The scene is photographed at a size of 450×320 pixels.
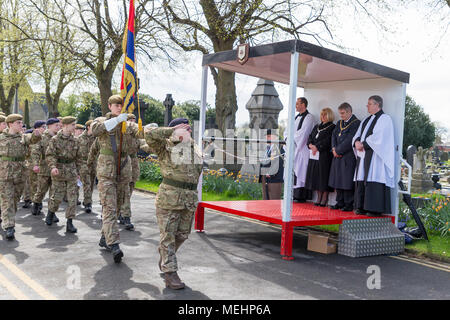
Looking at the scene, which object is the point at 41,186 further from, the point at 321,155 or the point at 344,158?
the point at 344,158

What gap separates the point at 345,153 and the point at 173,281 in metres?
4.62

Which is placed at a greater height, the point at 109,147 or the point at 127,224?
the point at 109,147

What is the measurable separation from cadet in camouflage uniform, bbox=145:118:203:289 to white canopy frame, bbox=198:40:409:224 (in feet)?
6.79

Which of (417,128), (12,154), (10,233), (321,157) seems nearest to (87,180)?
(12,154)

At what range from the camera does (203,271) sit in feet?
19.4

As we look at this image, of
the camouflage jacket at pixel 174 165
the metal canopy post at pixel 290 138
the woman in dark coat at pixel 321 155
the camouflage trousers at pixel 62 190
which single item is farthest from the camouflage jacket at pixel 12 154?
the woman in dark coat at pixel 321 155

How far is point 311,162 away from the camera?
30.3 ft

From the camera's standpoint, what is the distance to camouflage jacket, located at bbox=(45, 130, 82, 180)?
8234 mm

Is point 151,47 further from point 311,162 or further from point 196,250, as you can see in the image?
point 196,250

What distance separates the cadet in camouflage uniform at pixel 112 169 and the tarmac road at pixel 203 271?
1.24 ft

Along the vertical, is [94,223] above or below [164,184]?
below

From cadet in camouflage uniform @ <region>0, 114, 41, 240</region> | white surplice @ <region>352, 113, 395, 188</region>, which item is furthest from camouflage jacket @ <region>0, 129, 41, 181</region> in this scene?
white surplice @ <region>352, 113, 395, 188</region>
